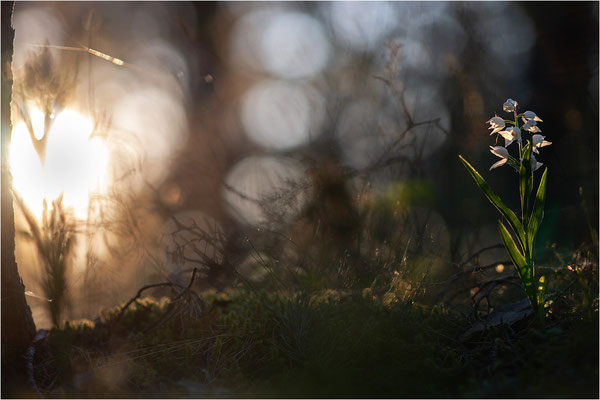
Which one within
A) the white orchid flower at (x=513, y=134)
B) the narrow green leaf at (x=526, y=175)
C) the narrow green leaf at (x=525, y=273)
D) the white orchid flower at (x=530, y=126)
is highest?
the white orchid flower at (x=530, y=126)

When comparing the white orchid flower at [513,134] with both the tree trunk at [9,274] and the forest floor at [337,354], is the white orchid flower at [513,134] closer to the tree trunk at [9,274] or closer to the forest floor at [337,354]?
the forest floor at [337,354]

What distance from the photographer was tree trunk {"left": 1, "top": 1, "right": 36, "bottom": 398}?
1.93m

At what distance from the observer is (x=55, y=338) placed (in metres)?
2.22

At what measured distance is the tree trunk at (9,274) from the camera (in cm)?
193

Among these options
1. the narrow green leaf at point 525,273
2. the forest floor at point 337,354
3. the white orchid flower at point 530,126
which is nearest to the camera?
the forest floor at point 337,354

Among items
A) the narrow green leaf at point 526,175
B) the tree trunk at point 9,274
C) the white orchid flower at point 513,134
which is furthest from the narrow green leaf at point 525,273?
the tree trunk at point 9,274

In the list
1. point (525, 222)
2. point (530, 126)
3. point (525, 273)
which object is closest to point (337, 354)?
point (525, 273)

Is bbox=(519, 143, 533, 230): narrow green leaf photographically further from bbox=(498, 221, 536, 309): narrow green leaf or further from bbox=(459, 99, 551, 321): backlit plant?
bbox=(498, 221, 536, 309): narrow green leaf

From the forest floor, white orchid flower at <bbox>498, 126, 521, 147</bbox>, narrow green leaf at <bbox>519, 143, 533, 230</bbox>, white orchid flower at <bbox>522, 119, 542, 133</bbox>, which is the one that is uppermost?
white orchid flower at <bbox>522, 119, 542, 133</bbox>

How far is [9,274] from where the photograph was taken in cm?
194

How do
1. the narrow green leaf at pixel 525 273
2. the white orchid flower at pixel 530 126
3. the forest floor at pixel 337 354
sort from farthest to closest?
the white orchid flower at pixel 530 126, the narrow green leaf at pixel 525 273, the forest floor at pixel 337 354

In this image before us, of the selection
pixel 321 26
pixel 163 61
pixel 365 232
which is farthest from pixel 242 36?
pixel 365 232

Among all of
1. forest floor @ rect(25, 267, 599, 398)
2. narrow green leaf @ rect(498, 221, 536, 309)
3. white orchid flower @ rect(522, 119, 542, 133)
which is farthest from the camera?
white orchid flower @ rect(522, 119, 542, 133)

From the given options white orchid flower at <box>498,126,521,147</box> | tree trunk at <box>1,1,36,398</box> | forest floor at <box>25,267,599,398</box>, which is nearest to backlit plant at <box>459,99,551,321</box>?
white orchid flower at <box>498,126,521,147</box>
